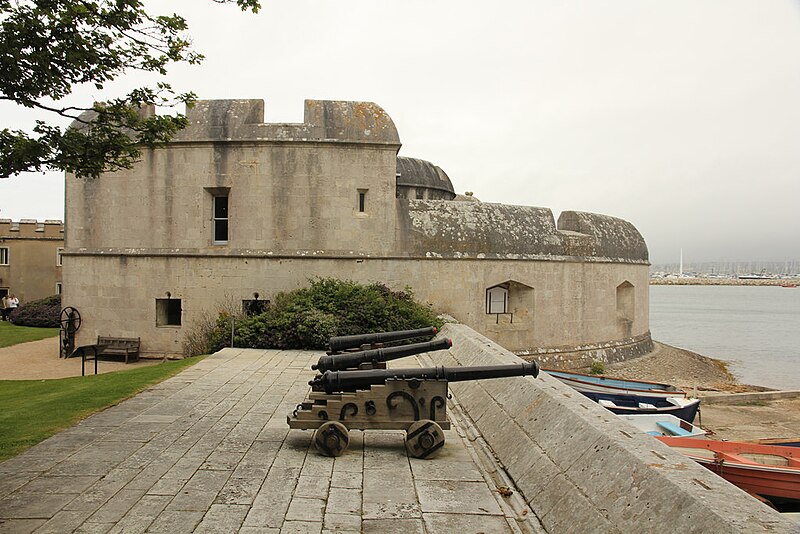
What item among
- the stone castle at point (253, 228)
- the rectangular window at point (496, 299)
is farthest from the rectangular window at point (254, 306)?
the rectangular window at point (496, 299)

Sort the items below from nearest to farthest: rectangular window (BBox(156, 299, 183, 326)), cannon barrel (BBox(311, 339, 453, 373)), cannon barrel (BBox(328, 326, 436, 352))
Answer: cannon barrel (BBox(311, 339, 453, 373)), cannon barrel (BBox(328, 326, 436, 352)), rectangular window (BBox(156, 299, 183, 326))

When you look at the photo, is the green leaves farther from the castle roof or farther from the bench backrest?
the castle roof

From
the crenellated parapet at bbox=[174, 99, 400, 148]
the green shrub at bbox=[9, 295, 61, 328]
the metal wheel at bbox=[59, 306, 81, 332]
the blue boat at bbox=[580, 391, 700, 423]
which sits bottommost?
the blue boat at bbox=[580, 391, 700, 423]

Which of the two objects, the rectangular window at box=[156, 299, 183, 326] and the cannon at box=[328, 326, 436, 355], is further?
the rectangular window at box=[156, 299, 183, 326]

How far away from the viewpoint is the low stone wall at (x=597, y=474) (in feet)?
8.80

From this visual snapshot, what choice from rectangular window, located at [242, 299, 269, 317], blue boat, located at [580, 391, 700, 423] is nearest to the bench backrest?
rectangular window, located at [242, 299, 269, 317]

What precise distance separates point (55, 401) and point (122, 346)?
6459mm

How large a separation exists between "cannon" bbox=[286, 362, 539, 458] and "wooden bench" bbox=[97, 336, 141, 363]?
943cm

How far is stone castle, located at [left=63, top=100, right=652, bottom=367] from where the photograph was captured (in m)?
13.1

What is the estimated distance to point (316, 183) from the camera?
43.2 feet

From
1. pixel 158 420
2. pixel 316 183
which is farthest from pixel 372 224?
pixel 158 420

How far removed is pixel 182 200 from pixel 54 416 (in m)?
7.75

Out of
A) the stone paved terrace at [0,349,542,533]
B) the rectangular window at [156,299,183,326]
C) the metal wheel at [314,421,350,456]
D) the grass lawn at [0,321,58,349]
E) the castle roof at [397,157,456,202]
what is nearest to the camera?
the stone paved terrace at [0,349,542,533]

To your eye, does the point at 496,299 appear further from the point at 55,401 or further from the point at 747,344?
the point at 747,344
